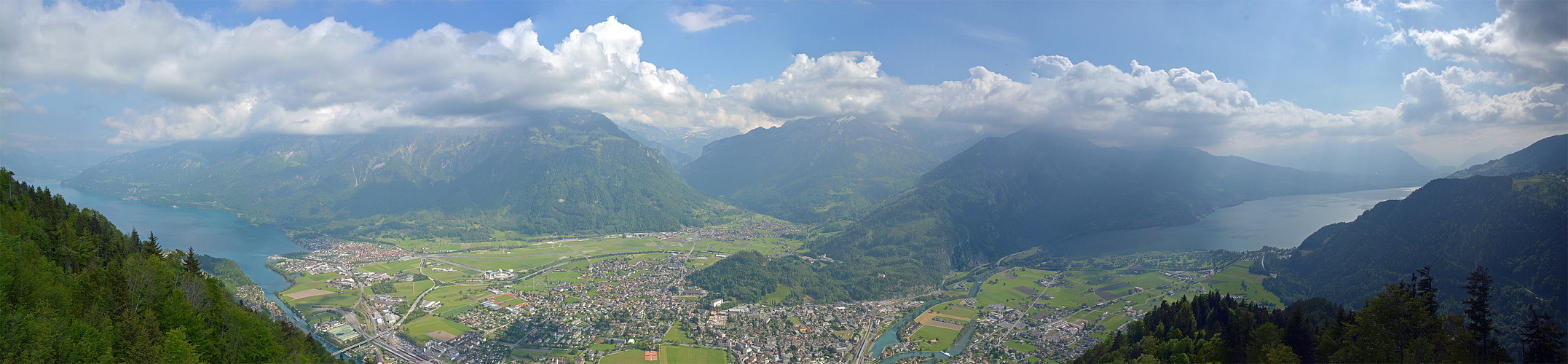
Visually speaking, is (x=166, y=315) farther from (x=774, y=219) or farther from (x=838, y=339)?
(x=774, y=219)

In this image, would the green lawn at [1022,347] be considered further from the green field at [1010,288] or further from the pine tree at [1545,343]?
the pine tree at [1545,343]

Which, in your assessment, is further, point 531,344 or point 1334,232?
point 1334,232

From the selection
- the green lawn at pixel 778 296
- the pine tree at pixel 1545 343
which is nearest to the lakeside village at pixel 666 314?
the green lawn at pixel 778 296

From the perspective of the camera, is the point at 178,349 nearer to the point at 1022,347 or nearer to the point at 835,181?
the point at 1022,347

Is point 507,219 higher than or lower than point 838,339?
higher

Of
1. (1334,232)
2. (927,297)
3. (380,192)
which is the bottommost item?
(927,297)

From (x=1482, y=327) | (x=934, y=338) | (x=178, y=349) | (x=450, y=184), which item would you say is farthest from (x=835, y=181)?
(x=178, y=349)

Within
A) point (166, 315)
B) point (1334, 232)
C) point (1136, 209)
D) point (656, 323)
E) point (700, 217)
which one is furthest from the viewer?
point (700, 217)

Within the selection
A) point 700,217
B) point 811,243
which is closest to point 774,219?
point 700,217
